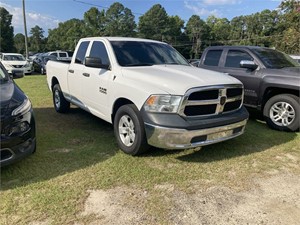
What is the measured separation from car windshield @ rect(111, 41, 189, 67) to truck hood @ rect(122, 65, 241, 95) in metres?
0.30

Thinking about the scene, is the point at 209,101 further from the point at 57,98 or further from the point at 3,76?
the point at 57,98

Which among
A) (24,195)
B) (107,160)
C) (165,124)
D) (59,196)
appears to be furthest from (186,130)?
(24,195)

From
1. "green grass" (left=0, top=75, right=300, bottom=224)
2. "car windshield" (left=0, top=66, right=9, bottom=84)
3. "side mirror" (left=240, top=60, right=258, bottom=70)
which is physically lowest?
"green grass" (left=0, top=75, right=300, bottom=224)

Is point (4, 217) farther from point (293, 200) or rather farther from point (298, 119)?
point (298, 119)

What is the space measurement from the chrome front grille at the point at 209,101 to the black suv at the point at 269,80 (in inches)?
71.5

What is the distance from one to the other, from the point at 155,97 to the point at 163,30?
271 feet

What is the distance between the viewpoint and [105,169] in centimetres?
386

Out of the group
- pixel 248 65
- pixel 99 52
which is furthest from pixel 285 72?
pixel 99 52

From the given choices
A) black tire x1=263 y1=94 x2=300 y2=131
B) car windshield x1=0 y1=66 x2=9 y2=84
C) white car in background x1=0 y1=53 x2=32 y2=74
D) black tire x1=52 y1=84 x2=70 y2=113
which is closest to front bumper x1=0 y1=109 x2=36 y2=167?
car windshield x1=0 y1=66 x2=9 y2=84

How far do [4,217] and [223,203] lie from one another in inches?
89.7

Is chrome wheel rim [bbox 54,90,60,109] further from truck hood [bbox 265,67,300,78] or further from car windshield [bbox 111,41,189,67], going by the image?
truck hood [bbox 265,67,300,78]

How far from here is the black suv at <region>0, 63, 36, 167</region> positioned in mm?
3312

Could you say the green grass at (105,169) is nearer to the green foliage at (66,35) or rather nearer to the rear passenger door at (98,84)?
the rear passenger door at (98,84)

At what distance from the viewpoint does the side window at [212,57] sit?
23.8ft
